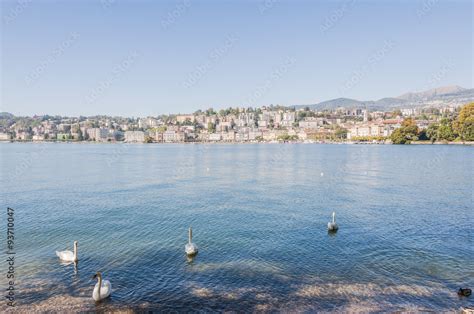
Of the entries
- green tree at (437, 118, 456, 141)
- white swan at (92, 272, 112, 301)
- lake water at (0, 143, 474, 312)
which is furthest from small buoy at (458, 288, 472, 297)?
green tree at (437, 118, 456, 141)

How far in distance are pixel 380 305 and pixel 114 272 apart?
45.5 ft

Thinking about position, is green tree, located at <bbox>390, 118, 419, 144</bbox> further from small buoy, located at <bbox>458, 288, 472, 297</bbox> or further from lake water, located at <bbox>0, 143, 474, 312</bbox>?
small buoy, located at <bbox>458, 288, 472, 297</bbox>

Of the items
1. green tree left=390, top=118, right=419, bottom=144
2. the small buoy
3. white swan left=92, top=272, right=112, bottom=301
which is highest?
green tree left=390, top=118, right=419, bottom=144

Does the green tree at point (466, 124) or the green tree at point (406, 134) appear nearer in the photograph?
the green tree at point (466, 124)

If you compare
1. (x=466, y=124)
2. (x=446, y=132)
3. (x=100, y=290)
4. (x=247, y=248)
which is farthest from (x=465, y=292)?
(x=446, y=132)

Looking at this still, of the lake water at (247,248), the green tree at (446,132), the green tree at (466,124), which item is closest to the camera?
the lake water at (247,248)

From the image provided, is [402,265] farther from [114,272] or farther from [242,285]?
[114,272]

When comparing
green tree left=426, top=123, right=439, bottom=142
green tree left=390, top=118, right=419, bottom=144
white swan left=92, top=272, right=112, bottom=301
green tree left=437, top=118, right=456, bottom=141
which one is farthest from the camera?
green tree left=390, top=118, right=419, bottom=144

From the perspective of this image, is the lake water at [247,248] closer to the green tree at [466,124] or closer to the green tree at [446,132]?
Result: the green tree at [466,124]

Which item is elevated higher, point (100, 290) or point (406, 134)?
point (406, 134)

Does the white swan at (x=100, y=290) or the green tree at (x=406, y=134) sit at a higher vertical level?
the green tree at (x=406, y=134)

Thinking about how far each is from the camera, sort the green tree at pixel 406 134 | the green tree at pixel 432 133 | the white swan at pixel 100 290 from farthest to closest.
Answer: the green tree at pixel 406 134
the green tree at pixel 432 133
the white swan at pixel 100 290

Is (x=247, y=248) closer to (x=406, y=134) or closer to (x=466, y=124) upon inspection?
(x=466, y=124)

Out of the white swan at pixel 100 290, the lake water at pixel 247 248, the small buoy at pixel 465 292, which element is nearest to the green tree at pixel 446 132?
the lake water at pixel 247 248
